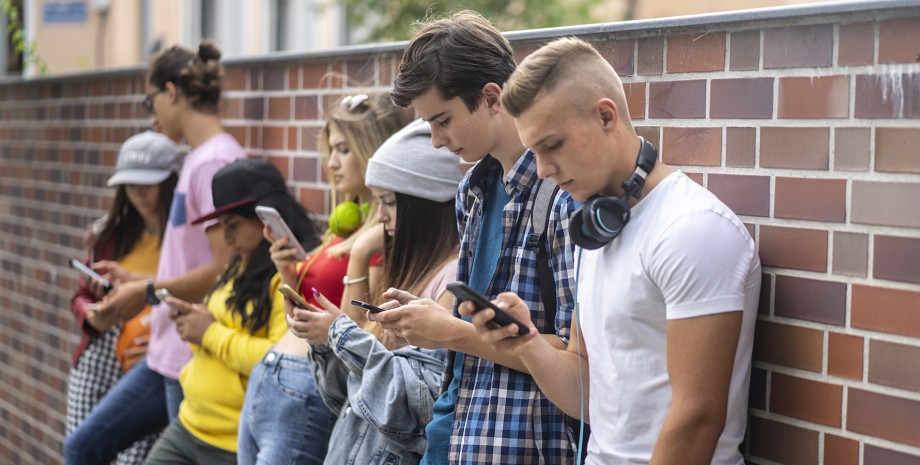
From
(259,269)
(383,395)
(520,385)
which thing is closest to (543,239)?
(520,385)

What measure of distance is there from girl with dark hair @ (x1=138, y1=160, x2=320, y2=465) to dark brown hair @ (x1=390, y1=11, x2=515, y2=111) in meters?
1.44

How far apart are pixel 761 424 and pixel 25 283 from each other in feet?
19.5

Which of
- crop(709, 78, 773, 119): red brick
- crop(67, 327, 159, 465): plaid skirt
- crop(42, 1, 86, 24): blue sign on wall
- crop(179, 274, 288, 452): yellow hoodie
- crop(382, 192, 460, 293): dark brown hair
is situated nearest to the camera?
crop(709, 78, 773, 119): red brick

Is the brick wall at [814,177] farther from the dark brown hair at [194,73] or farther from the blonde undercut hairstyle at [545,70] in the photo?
the dark brown hair at [194,73]

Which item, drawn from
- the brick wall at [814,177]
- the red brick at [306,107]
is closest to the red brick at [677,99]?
the brick wall at [814,177]

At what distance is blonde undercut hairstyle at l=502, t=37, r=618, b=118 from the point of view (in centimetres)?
236

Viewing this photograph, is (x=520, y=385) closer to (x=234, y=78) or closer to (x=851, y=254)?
(x=851, y=254)

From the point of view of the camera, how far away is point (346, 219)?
3.91 meters

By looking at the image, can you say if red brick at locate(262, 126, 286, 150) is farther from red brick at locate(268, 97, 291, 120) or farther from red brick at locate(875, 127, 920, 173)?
red brick at locate(875, 127, 920, 173)

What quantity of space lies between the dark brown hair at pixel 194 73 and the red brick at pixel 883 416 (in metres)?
3.38

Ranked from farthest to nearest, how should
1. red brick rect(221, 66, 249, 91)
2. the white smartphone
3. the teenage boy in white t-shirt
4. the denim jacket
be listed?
red brick rect(221, 66, 249, 91) → the white smartphone → the denim jacket → the teenage boy in white t-shirt

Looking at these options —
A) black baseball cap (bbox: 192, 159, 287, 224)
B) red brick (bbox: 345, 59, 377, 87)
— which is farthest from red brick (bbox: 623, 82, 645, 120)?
black baseball cap (bbox: 192, 159, 287, 224)

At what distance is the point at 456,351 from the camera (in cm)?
288

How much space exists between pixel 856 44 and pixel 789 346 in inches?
25.6
